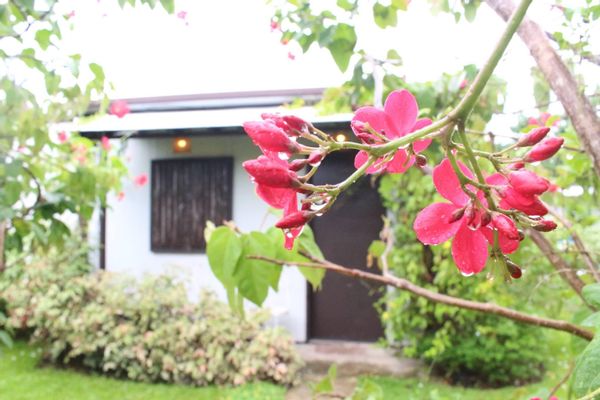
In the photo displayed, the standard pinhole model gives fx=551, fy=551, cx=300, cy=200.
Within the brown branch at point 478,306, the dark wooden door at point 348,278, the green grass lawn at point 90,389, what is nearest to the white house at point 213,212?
the dark wooden door at point 348,278

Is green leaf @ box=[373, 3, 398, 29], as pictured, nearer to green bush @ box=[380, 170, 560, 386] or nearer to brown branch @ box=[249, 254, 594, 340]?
brown branch @ box=[249, 254, 594, 340]

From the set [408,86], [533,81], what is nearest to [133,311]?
[408,86]

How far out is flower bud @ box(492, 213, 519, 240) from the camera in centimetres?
38

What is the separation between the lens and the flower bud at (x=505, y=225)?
15.1 inches

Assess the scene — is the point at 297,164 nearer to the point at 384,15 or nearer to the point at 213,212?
the point at 384,15

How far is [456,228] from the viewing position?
1.44 ft

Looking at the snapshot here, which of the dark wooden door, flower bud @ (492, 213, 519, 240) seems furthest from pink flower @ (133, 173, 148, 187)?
flower bud @ (492, 213, 519, 240)

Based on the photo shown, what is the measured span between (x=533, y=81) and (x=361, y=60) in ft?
1.88

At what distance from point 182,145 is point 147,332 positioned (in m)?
2.13

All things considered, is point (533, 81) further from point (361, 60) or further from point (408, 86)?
point (361, 60)

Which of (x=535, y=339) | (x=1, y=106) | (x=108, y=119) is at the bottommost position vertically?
(x=535, y=339)

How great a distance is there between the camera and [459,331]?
15.6 feet

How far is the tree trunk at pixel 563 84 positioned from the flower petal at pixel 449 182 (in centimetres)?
49

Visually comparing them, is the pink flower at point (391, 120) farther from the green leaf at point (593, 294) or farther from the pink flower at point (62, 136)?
the pink flower at point (62, 136)
